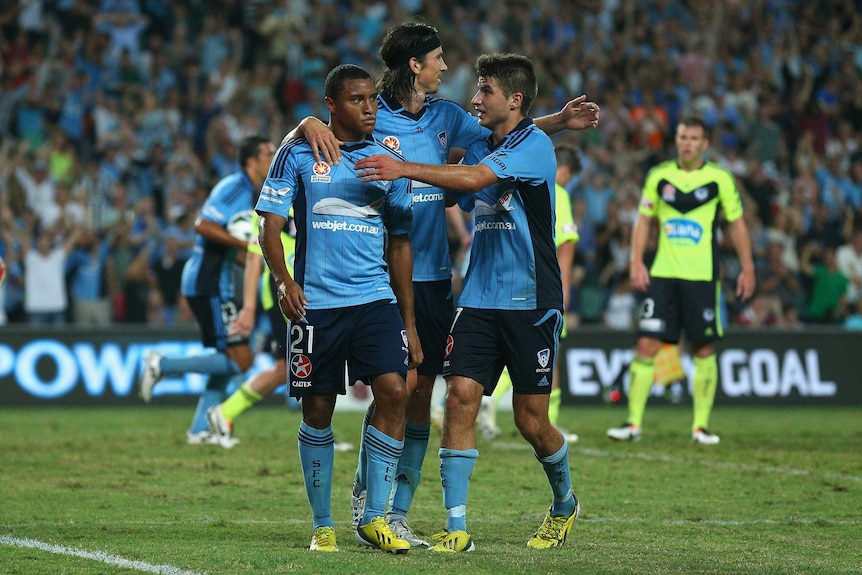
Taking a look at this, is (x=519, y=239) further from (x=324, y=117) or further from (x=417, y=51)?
(x=324, y=117)

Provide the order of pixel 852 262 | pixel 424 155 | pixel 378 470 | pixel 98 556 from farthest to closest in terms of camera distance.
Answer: pixel 852 262 → pixel 424 155 → pixel 378 470 → pixel 98 556

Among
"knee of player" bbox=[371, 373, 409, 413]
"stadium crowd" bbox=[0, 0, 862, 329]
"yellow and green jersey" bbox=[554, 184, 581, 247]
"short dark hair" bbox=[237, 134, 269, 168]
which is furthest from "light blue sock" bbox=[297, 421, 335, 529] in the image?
"stadium crowd" bbox=[0, 0, 862, 329]

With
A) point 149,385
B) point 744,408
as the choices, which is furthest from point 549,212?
point 744,408

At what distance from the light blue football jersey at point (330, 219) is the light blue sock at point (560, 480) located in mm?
1258

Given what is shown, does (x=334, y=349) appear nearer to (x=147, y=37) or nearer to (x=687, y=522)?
(x=687, y=522)

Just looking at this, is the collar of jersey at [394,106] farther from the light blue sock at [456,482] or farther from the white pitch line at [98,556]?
the white pitch line at [98,556]

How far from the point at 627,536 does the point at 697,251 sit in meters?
5.34

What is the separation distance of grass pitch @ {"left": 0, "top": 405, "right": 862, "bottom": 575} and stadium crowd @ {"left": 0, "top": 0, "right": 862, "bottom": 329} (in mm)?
4403

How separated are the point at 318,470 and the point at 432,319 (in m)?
1.11

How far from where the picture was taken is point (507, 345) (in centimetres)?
648

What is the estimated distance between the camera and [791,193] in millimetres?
21266

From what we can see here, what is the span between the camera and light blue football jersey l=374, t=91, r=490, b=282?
6.79m

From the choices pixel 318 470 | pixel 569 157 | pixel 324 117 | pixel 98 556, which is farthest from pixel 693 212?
pixel 324 117

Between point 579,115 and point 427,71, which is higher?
point 427,71
